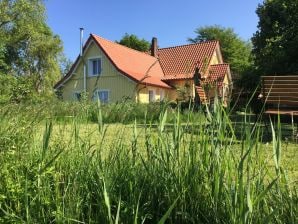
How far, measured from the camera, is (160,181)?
258 centimetres

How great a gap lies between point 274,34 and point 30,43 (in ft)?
82.8

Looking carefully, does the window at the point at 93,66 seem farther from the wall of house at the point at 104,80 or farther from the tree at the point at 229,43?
the tree at the point at 229,43

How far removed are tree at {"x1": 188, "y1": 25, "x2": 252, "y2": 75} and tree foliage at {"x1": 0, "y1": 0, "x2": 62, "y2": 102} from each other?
82.6 feet

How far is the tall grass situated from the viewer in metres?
2.24

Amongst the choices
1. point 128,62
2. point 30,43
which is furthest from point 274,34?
point 30,43

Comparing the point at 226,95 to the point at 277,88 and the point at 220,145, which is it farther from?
the point at 277,88

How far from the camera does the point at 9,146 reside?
3.25 metres

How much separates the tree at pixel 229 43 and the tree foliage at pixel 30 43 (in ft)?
82.6

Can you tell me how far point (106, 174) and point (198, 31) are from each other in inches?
2662

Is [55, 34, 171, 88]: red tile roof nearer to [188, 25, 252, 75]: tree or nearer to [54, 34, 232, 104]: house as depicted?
[54, 34, 232, 104]: house

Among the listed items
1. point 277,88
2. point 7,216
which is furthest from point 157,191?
point 277,88

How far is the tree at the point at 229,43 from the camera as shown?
62156 millimetres

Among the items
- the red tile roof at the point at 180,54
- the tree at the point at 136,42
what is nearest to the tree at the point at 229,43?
the tree at the point at 136,42

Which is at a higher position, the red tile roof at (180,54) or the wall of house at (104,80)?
the red tile roof at (180,54)
